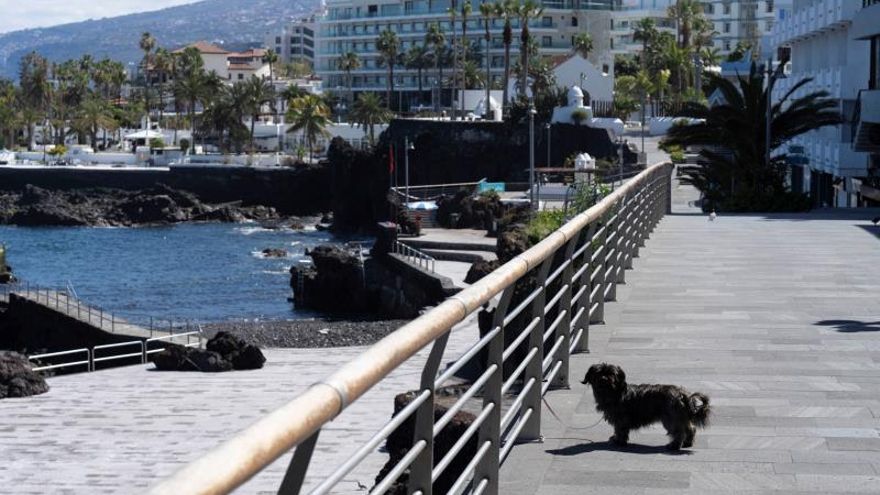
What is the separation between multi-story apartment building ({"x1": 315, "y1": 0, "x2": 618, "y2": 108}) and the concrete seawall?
30.1m

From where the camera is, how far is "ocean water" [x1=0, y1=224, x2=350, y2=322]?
195 ft

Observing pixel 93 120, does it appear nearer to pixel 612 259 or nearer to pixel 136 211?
pixel 136 211

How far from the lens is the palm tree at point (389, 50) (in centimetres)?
13550

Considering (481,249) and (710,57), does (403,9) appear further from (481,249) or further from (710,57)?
(481,249)

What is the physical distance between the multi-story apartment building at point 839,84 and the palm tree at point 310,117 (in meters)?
65.3

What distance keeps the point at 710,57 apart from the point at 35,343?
3484 inches

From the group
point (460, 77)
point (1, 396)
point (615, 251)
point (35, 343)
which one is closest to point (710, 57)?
point (460, 77)

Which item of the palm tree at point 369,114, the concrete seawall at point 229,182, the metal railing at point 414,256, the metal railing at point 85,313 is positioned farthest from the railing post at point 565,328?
the palm tree at point 369,114

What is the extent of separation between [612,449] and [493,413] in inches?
59.3

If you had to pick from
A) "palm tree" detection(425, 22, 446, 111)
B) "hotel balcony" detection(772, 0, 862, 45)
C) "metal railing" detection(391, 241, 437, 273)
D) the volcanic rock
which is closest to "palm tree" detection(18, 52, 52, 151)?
"palm tree" detection(425, 22, 446, 111)

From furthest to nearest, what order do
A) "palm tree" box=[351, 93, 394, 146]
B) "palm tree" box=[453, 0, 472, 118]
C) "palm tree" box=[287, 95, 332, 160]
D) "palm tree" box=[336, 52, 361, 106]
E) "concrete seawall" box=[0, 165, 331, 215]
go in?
"palm tree" box=[336, 52, 361, 106] < "palm tree" box=[453, 0, 472, 118] < "palm tree" box=[351, 93, 394, 146] < "palm tree" box=[287, 95, 332, 160] < "concrete seawall" box=[0, 165, 331, 215]

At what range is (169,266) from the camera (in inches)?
3046

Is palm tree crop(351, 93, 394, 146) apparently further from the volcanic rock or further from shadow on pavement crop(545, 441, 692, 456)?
shadow on pavement crop(545, 441, 692, 456)

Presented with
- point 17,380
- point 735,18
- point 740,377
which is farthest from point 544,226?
point 735,18
